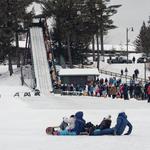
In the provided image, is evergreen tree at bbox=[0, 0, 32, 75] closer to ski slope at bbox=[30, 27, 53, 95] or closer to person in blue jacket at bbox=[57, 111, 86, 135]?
ski slope at bbox=[30, 27, 53, 95]

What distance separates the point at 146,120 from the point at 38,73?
33.3 meters

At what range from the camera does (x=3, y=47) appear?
70062 mm

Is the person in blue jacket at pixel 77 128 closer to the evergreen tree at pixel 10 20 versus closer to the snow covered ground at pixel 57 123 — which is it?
the snow covered ground at pixel 57 123

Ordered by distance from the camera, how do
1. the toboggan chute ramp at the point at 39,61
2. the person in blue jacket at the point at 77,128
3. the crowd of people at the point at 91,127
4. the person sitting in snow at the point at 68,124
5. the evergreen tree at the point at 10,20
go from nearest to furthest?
the crowd of people at the point at 91,127 → the person in blue jacket at the point at 77,128 → the person sitting in snow at the point at 68,124 → the toboggan chute ramp at the point at 39,61 → the evergreen tree at the point at 10,20

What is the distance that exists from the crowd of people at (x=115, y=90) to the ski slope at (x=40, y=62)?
4090 millimetres

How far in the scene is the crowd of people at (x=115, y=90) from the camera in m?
43.5

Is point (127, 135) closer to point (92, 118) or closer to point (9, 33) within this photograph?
point (92, 118)

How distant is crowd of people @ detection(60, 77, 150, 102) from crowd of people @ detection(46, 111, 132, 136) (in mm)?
19245

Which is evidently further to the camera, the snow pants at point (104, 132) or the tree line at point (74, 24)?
the tree line at point (74, 24)

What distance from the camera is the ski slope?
188 feet

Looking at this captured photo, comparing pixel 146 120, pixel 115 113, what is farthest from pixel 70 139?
pixel 115 113

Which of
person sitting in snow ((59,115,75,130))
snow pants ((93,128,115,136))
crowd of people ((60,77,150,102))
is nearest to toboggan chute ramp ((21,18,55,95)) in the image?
crowd of people ((60,77,150,102))

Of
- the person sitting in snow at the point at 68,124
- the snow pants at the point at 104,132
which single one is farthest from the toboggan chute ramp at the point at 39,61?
the snow pants at the point at 104,132

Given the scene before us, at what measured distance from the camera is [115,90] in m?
45.0
